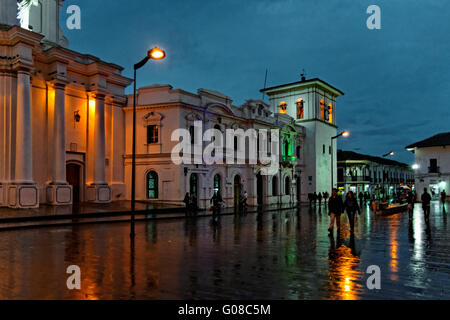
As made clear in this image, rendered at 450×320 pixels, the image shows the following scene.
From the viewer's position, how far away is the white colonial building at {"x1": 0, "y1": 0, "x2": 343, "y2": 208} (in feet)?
66.6

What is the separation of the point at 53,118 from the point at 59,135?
1.37 m

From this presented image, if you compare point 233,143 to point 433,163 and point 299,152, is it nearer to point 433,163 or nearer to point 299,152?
point 299,152

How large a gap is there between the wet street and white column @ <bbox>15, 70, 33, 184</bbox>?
7926mm

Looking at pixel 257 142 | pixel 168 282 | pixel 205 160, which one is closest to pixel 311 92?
pixel 257 142

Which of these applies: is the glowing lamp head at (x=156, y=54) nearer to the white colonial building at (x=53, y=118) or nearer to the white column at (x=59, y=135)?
the white colonial building at (x=53, y=118)

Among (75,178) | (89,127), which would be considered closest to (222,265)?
(75,178)

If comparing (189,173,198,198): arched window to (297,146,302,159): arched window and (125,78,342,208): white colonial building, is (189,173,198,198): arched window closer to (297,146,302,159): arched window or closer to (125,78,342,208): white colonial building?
(125,78,342,208): white colonial building

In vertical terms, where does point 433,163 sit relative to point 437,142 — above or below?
below

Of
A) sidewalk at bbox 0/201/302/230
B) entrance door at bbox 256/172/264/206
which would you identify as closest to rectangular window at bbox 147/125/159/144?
sidewalk at bbox 0/201/302/230

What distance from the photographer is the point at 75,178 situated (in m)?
25.6

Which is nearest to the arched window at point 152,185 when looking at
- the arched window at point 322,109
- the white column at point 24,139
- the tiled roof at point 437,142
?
the white column at point 24,139

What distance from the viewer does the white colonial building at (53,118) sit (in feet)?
65.9

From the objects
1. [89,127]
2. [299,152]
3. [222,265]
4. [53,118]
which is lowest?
[222,265]
